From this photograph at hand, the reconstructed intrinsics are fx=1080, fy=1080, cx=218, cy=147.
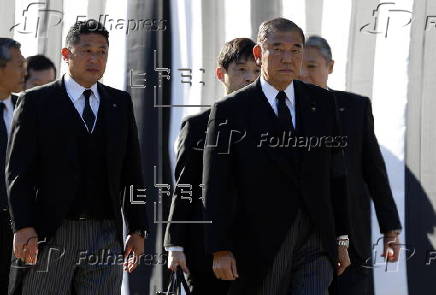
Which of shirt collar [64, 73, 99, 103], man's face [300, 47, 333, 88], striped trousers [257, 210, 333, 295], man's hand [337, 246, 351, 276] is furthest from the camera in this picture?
man's face [300, 47, 333, 88]

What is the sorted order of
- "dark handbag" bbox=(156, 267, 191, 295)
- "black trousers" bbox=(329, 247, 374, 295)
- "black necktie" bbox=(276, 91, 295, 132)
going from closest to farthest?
"black necktie" bbox=(276, 91, 295, 132)
"dark handbag" bbox=(156, 267, 191, 295)
"black trousers" bbox=(329, 247, 374, 295)

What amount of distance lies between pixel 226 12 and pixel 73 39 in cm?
187

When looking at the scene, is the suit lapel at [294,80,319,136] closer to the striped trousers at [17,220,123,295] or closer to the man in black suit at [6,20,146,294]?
the man in black suit at [6,20,146,294]

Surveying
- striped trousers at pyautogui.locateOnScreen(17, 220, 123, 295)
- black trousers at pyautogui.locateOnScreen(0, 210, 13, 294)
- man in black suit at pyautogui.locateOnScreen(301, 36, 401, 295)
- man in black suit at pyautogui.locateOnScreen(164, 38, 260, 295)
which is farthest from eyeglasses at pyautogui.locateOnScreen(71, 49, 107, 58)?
man in black suit at pyautogui.locateOnScreen(301, 36, 401, 295)

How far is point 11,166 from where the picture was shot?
477 centimetres

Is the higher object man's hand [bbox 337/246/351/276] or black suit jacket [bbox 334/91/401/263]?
black suit jacket [bbox 334/91/401/263]

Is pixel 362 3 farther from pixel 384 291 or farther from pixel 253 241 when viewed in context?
pixel 253 241

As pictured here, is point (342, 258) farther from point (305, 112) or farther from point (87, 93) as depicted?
point (87, 93)

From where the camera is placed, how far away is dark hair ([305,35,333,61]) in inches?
230

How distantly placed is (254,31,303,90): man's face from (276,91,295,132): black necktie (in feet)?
0.20

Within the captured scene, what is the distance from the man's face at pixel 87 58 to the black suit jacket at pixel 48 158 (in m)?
0.09

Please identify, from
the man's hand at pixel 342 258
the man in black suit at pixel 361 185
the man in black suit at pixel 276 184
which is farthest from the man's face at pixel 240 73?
the man's hand at pixel 342 258

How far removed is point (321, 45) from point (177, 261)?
1484 mm

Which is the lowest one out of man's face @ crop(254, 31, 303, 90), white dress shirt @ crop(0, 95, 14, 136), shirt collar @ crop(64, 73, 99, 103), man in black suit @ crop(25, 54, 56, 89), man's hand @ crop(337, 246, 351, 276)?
man's hand @ crop(337, 246, 351, 276)
